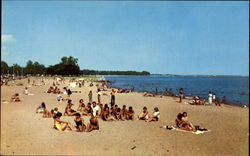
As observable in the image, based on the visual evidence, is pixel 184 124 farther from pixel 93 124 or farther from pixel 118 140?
pixel 93 124

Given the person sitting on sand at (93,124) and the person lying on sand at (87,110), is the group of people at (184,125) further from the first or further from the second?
the person lying on sand at (87,110)

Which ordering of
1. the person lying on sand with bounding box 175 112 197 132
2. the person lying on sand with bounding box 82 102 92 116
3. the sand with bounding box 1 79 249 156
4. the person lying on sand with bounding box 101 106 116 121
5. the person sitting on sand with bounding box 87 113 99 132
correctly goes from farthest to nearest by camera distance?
the person lying on sand with bounding box 82 102 92 116 → the person lying on sand with bounding box 101 106 116 121 → the person lying on sand with bounding box 175 112 197 132 → the person sitting on sand with bounding box 87 113 99 132 → the sand with bounding box 1 79 249 156

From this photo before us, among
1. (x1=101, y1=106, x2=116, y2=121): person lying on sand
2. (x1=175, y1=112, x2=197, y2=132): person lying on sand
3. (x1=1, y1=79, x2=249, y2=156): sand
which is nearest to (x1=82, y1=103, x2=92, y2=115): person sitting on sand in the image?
(x1=101, y1=106, x2=116, y2=121): person lying on sand

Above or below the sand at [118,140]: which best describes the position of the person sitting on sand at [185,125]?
above

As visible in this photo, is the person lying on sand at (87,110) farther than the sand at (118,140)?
Yes

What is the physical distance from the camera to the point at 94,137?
10.1 metres

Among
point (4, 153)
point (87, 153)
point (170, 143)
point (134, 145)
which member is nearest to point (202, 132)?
point (170, 143)

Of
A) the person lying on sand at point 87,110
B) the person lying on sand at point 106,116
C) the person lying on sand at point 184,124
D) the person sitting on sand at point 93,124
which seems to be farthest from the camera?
the person lying on sand at point 87,110

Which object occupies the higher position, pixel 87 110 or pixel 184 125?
pixel 87 110

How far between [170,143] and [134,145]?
4.23 feet

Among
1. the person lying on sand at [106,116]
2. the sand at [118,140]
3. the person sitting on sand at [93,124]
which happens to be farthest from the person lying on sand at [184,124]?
the person sitting on sand at [93,124]

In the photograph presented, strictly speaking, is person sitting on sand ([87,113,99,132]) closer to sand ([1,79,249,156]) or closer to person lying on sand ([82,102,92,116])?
sand ([1,79,249,156])

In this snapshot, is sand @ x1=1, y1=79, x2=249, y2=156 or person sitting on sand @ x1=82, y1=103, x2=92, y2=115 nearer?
sand @ x1=1, y1=79, x2=249, y2=156

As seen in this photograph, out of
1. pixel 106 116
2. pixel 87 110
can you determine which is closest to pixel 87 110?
pixel 87 110
